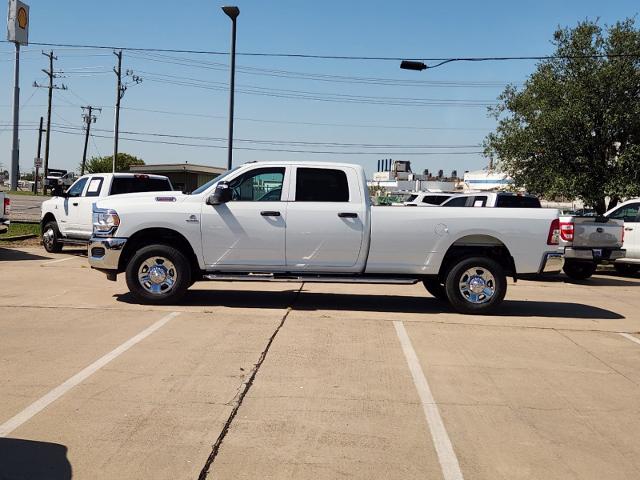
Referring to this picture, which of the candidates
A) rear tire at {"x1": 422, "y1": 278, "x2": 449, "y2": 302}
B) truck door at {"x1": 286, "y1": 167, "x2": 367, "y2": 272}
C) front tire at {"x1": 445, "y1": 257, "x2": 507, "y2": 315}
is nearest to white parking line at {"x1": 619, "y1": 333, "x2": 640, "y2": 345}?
front tire at {"x1": 445, "y1": 257, "x2": 507, "y2": 315}

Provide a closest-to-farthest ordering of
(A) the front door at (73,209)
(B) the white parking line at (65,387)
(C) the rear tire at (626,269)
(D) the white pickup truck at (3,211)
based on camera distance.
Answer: (B) the white parking line at (65,387) → (D) the white pickup truck at (3,211) → (A) the front door at (73,209) → (C) the rear tire at (626,269)

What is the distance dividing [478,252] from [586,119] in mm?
12900

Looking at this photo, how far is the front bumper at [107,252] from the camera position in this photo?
8.63 meters

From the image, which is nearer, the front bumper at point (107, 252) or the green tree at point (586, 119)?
Answer: the front bumper at point (107, 252)

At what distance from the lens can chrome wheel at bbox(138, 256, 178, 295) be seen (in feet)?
28.5

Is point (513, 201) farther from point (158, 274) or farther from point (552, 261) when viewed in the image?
point (158, 274)

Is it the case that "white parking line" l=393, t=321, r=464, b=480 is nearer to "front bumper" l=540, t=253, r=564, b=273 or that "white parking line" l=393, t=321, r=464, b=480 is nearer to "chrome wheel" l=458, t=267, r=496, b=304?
"chrome wheel" l=458, t=267, r=496, b=304

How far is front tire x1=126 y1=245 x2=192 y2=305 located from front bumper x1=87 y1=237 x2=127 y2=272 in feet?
0.72

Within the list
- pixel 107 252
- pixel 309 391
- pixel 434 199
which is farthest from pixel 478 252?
pixel 434 199

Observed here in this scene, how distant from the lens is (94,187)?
48.9ft

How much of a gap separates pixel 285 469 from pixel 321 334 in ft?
11.7

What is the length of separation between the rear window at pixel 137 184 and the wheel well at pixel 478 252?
853 cm

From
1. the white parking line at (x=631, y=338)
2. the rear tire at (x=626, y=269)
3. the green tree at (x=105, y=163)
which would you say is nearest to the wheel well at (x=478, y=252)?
the white parking line at (x=631, y=338)

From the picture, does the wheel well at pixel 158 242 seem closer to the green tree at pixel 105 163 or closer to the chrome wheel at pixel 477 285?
the chrome wheel at pixel 477 285
